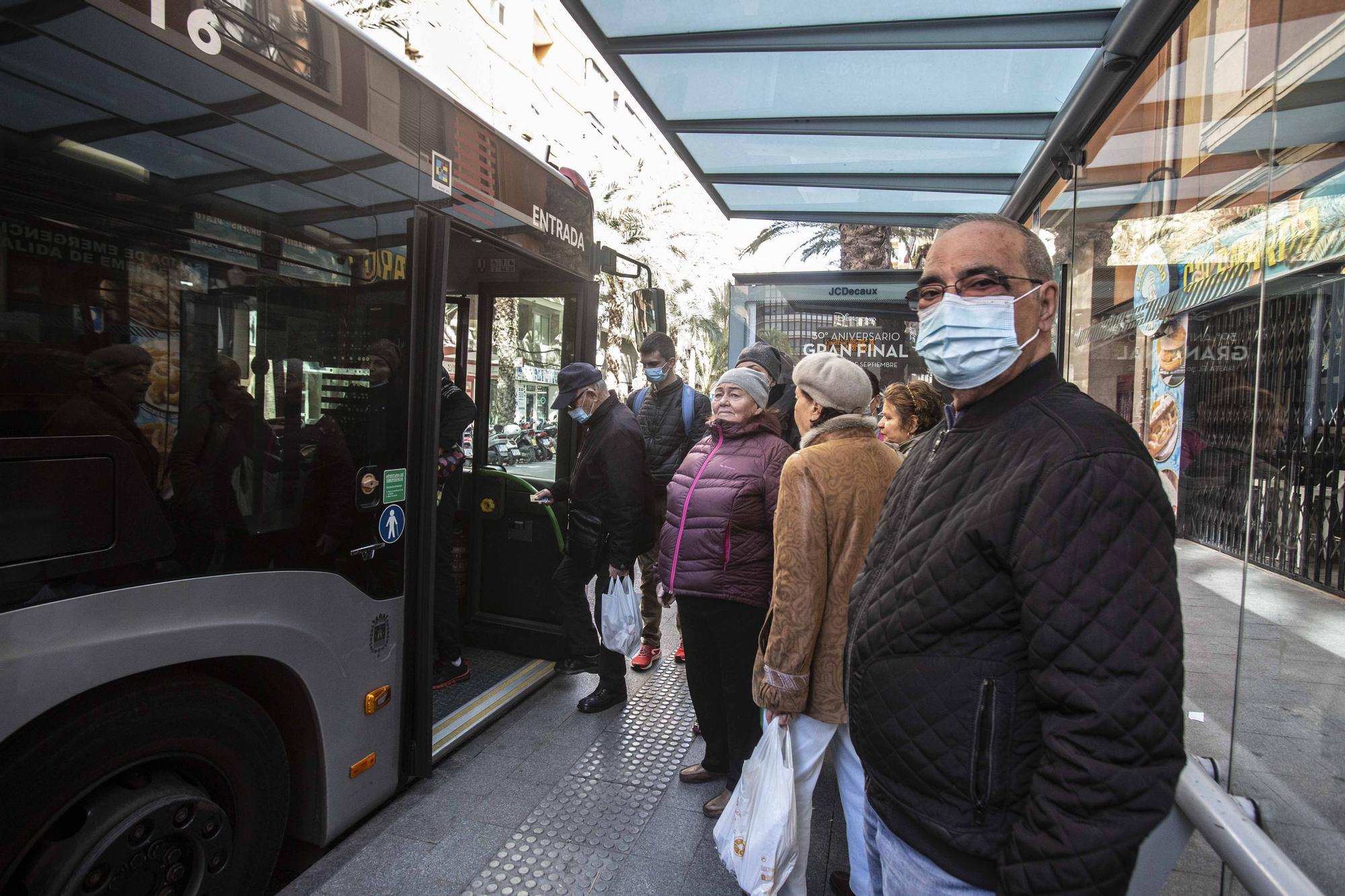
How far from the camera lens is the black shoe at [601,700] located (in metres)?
4.30

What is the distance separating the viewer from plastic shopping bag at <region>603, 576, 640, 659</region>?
407 centimetres

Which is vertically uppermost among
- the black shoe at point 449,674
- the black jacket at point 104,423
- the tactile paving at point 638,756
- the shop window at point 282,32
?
the shop window at point 282,32

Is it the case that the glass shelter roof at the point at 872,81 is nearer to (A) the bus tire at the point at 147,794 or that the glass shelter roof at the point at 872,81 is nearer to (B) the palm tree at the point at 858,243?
(A) the bus tire at the point at 147,794

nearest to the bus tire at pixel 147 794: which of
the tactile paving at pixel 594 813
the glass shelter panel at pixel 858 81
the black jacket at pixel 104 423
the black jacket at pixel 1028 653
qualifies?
the black jacket at pixel 104 423

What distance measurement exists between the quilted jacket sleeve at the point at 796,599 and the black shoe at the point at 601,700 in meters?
2.03

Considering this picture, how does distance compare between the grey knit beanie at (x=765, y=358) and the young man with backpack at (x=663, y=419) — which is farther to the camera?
the young man with backpack at (x=663, y=419)

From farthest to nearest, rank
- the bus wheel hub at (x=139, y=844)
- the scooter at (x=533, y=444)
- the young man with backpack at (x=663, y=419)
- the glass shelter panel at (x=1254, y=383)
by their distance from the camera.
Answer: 1. the scooter at (x=533, y=444)
2. the young man with backpack at (x=663, y=419)
3. the bus wheel hub at (x=139, y=844)
4. the glass shelter panel at (x=1254, y=383)

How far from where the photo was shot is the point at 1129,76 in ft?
11.4

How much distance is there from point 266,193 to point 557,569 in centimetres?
262

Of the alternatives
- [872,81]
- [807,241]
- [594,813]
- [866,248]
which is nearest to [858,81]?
[872,81]

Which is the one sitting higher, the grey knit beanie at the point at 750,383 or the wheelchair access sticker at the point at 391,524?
the grey knit beanie at the point at 750,383

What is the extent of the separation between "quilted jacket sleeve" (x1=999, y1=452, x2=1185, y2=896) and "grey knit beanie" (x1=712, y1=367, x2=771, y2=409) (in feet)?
6.74

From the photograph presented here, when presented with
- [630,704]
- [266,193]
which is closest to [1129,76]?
[266,193]

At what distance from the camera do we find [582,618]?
14.9 feet
